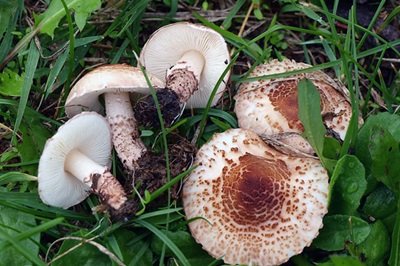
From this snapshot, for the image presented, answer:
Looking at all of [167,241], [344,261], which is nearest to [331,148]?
[344,261]

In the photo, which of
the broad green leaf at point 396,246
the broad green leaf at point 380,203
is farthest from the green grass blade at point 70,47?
the broad green leaf at point 396,246

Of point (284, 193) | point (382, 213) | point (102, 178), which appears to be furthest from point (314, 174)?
point (102, 178)

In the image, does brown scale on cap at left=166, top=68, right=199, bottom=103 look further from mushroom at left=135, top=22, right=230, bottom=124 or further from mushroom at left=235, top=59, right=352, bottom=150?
mushroom at left=235, top=59, right=352, bottom=150

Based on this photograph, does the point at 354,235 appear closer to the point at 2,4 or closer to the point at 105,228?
the point at 105,228

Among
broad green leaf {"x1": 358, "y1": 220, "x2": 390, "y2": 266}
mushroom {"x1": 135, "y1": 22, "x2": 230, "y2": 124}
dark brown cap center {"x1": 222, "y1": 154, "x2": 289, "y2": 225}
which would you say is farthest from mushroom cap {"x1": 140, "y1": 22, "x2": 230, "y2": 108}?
broad green leaf {"x1": 358, "y1": 220, "x2": 390, "y2": 266}

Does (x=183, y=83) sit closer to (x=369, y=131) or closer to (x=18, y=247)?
(x=369, y=131)

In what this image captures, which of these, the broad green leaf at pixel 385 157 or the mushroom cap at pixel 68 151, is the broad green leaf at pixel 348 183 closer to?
the broad green leaf at pixel 385 157
